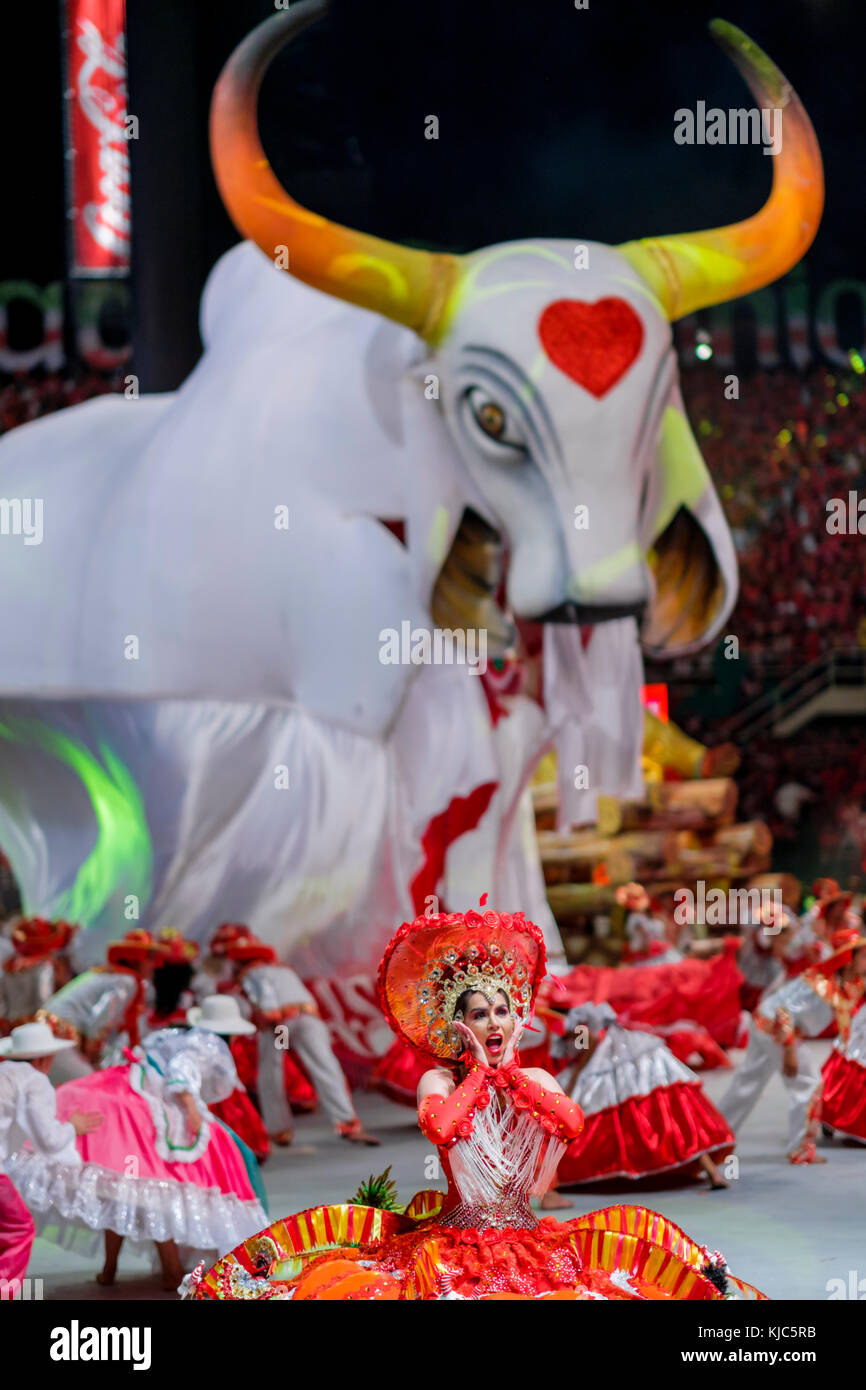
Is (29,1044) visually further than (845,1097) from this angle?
No

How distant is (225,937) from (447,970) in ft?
13.4

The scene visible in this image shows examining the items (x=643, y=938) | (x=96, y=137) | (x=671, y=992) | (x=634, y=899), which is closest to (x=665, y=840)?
(x=634, y=899)

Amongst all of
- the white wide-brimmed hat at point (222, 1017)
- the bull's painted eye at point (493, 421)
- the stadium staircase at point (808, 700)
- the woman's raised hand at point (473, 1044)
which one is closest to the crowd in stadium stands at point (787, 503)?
the stadium staircase at point (808, 700)

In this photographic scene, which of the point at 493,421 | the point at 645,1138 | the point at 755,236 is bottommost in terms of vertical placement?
the point at 645,1138

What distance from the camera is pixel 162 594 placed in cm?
→ 901

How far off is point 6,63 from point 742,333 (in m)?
5.18

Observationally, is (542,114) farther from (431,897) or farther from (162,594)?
(431,897)

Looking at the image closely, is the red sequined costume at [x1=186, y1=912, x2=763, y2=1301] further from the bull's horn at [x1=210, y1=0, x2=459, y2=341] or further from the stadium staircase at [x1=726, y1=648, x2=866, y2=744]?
the stadium staircase at [x1=726, y1=648, x2=866, y2=744]

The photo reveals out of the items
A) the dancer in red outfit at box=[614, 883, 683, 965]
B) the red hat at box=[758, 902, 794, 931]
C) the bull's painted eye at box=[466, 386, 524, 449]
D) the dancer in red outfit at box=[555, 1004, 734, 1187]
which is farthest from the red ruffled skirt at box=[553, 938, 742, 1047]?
the bull's painted eye at box=[466, 386, 524, 449]

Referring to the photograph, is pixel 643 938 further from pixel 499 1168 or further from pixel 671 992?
pixel 499 1168

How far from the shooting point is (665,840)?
13.4m

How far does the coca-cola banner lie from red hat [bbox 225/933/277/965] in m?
4.01

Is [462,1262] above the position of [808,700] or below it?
below
